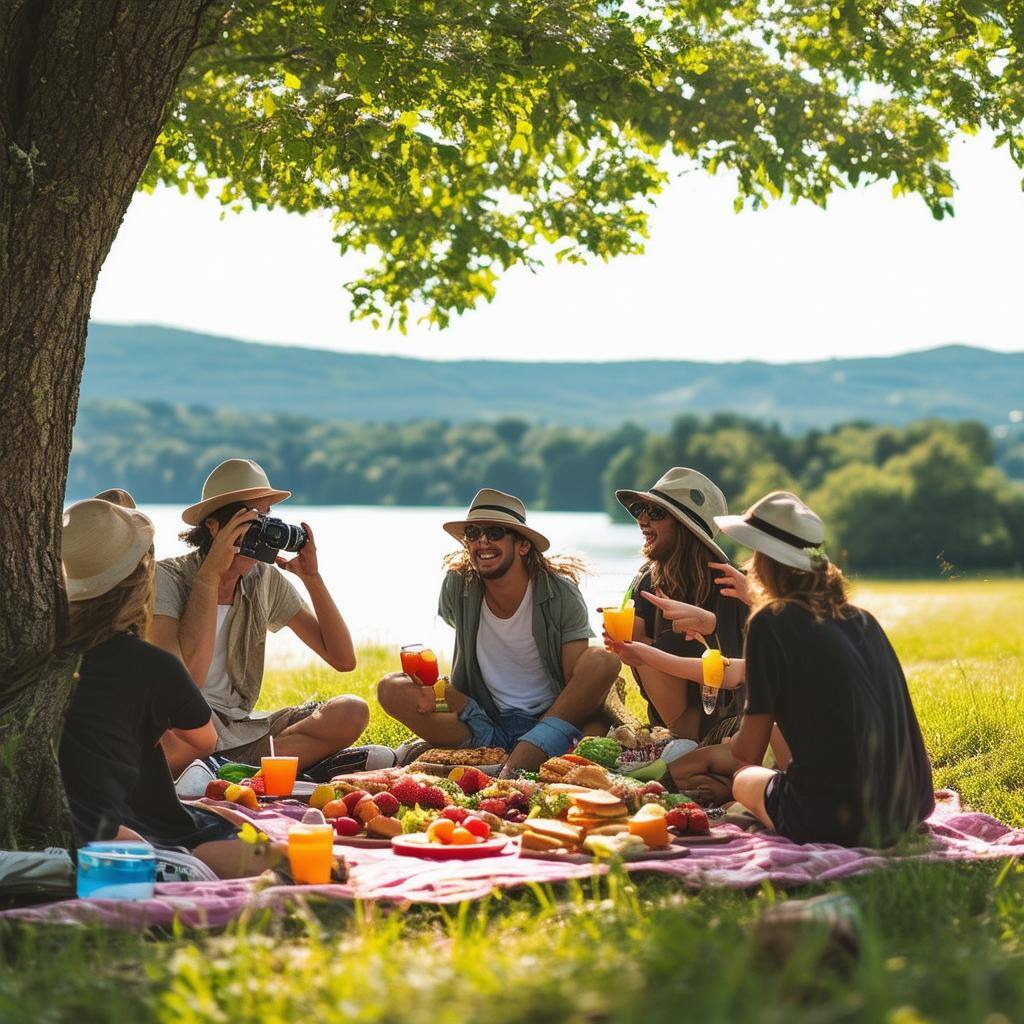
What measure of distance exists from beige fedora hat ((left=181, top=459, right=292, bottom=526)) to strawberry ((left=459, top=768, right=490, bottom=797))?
1.40 metres

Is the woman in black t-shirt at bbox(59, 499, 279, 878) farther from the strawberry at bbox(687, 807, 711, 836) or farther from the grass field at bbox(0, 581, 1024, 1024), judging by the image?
the strawberry at bbox(687, 807, 711, 836)

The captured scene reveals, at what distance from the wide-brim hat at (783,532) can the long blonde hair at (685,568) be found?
1.68m

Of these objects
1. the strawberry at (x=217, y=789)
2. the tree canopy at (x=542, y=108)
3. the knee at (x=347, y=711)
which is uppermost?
the tree canopy at (x=542, y=108)

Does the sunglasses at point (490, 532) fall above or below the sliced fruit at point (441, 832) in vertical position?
above

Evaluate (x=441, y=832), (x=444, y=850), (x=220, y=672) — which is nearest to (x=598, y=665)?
(x=220, y=672)

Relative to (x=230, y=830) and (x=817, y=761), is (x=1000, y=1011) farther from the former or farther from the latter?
(x=230, y=830)

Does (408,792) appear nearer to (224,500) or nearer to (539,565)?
(224,500)

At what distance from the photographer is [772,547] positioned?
459cm

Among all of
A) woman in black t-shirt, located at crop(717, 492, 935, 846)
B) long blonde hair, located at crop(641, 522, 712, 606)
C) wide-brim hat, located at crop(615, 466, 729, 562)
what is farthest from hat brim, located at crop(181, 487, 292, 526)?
woman in black t-shirt, located at crop(717, 492, 935, 846)

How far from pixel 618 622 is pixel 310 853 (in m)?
2.09

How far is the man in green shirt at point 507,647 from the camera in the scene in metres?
6.67

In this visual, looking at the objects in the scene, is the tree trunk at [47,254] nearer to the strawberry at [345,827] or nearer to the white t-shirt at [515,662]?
the strawberry at [345,827]

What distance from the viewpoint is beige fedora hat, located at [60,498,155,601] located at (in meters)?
4.47

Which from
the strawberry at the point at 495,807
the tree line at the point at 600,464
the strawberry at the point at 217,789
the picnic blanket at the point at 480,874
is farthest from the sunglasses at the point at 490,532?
the tree line at the point at 600,464
